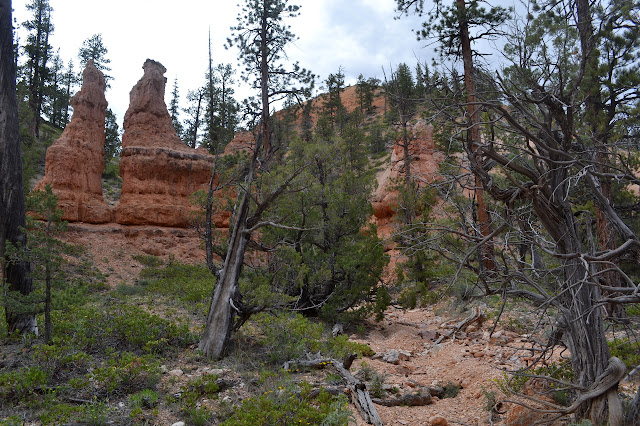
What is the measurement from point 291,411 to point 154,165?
21.1 meters

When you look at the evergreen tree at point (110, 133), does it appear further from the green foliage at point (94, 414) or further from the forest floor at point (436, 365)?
the green foliage at point (94, 414)

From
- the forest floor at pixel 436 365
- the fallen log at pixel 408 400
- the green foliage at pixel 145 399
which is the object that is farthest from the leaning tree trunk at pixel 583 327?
the green foliage at pixel 145 399

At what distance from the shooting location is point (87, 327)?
24.9 feet

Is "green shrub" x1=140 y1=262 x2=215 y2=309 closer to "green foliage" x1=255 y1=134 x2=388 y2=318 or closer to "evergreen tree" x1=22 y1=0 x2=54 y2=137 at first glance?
"green foliage" x1=255 y1=134 x2=388 y2=318

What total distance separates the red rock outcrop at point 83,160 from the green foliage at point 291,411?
19.2m

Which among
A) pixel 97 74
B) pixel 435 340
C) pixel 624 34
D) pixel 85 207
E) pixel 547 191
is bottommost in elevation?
pixel 435 340

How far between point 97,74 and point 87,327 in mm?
21549

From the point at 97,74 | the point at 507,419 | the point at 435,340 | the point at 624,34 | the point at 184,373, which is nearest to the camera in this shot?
the point at 507,419

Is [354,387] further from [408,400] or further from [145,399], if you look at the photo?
[145,399]

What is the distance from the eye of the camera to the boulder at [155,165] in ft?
75.0

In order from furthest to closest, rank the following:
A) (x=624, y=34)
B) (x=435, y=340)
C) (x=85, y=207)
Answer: (x=85, y=207) → (x=435, y=340) → (x=624, y=34)

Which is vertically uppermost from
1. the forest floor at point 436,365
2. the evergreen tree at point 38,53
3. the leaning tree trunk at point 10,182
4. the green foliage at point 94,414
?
the evergreen tree at point 38,53

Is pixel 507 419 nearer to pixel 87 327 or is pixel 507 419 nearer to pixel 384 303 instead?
pixel 384 303

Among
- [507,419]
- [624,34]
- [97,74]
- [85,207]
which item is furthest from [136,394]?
[97,74]
